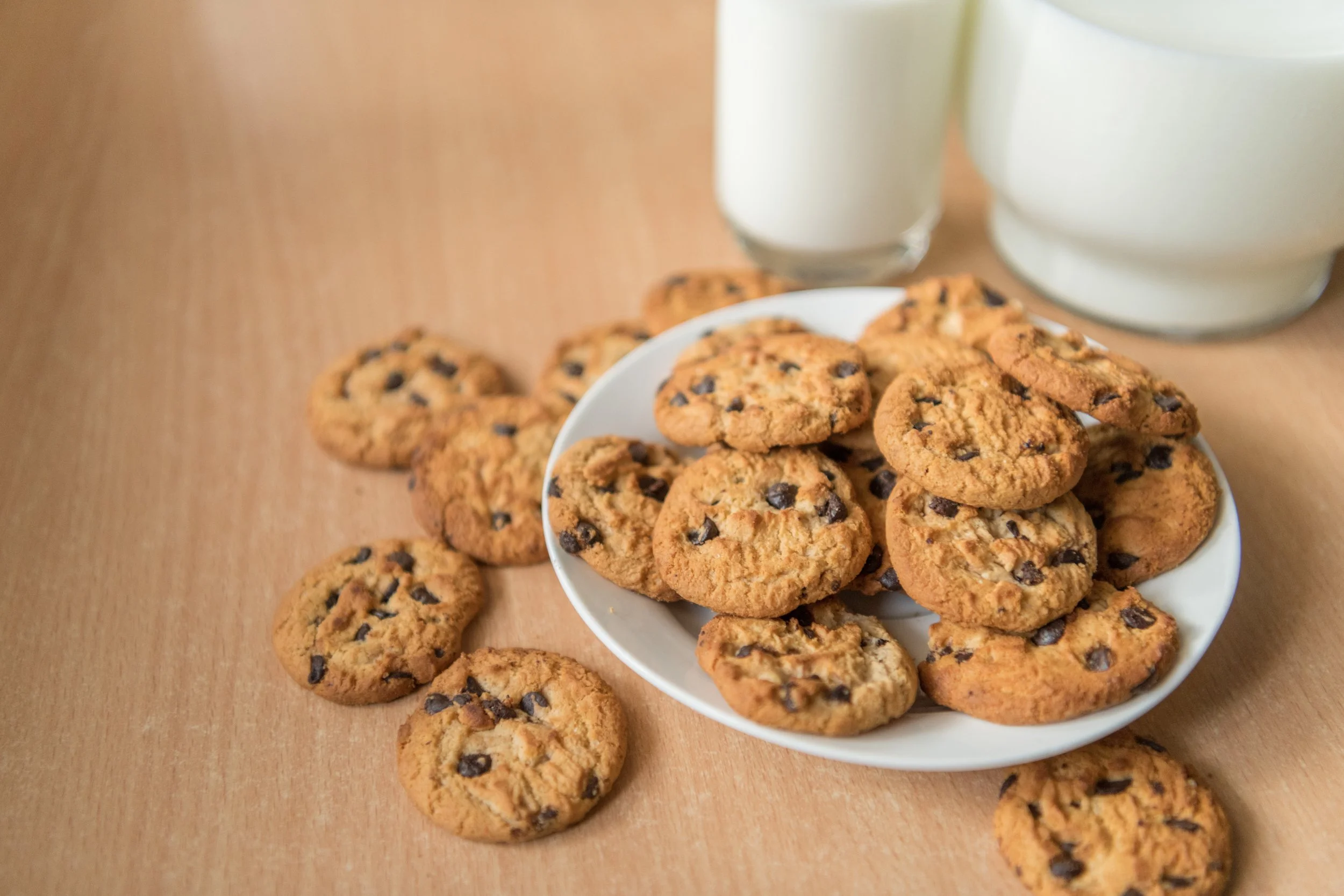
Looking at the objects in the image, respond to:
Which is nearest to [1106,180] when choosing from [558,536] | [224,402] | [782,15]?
[782,15]

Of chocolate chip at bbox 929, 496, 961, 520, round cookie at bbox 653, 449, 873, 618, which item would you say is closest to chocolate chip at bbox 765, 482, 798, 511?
round cookie at bbox 653, 449, 873, 618

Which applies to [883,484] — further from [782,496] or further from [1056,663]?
[1056,663]

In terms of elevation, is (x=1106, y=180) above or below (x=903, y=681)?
above

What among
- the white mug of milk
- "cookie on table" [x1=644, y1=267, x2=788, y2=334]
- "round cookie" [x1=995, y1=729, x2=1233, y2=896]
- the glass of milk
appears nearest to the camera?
"round cookie" [x1=995, y1=729, x2=1233, y2=896]

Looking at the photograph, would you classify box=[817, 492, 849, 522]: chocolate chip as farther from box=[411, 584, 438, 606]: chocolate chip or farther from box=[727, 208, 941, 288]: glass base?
box=[727, 208, 941, 288]: glass base

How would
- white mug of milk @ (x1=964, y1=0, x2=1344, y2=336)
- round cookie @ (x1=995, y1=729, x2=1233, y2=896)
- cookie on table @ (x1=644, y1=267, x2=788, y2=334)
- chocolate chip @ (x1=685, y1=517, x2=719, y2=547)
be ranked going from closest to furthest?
1. round cookie @ (x1=995, y1=729, x2=1233, y2=896)
2. chocolate chip @ (x1=685, y1=517, x2=719, y2=547)
3. white mug of milk @ (x1=964, y1=0, x2=1344, y2=336)
4. cookie on table @ (x1=644, y1=267, x2=788, y2=334)

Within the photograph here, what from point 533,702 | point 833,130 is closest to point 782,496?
point 533,702

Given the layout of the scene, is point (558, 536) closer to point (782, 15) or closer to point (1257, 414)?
point (782, 15)
